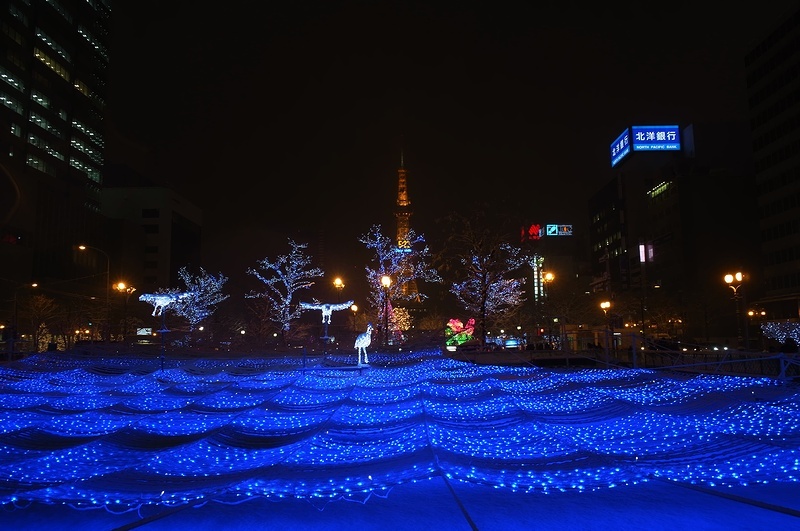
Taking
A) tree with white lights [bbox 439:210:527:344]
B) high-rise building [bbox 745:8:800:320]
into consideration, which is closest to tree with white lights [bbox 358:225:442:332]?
tree with white lights [bbox 439:210:527:344]

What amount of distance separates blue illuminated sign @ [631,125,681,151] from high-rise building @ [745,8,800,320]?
2904 centimetres

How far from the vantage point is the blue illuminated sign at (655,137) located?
267 feet

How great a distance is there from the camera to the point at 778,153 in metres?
49.3

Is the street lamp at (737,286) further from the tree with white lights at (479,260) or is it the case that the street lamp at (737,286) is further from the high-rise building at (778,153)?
the tree with white lights at (479,260)

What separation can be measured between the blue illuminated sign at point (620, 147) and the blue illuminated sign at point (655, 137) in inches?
47.4

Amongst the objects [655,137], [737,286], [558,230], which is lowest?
[737,286]

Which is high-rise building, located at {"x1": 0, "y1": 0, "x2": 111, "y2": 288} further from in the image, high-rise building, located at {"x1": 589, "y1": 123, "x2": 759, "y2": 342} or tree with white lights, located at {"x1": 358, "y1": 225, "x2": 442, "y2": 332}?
high-rise building, located at {"x1": 589, "y1": 123, "x2": 759, "y2": 342}

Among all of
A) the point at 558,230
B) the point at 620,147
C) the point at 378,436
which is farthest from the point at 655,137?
the point at 378,436

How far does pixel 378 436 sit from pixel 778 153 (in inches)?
2114

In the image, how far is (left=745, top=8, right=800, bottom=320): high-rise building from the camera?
47000 millimetres

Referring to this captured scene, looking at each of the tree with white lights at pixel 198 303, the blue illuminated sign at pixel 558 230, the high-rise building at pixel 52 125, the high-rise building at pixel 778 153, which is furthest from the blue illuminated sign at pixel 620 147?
the high-rise building at pixel 52 125

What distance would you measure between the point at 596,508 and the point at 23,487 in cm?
469

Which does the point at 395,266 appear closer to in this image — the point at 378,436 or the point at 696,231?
the point at 378,436

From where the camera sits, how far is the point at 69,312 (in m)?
45.8
